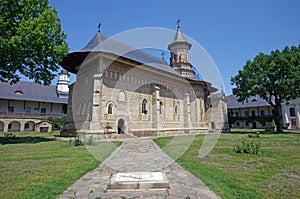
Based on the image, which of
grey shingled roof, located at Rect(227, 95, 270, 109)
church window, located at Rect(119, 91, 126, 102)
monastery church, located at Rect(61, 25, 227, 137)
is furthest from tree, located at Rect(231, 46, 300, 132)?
grey shingled roof, located at Rect(227, 95, 270, 109)

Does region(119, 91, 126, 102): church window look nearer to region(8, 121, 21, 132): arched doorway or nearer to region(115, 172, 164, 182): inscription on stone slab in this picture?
region(115, 172, 164, 182): inscription on stone slab

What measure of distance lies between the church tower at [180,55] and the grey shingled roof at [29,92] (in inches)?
919

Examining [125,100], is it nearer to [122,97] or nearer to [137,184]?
[122,97]

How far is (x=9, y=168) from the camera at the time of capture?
5.66 meters

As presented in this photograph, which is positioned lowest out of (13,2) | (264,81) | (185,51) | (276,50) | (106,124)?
(106,124)

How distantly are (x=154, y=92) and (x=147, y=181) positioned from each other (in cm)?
1839

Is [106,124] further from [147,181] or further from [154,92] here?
[147,181]

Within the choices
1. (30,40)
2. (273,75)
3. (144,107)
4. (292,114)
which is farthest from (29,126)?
(292,114)

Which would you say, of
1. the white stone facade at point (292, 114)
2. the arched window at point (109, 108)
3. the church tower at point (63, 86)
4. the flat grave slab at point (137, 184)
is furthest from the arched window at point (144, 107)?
the white stone facade at point (292, 114)

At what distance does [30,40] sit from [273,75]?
25106mm

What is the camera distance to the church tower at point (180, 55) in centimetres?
3528

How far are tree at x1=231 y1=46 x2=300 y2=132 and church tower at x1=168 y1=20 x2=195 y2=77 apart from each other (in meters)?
11.8

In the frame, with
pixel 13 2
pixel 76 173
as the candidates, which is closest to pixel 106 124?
pixel 13 2

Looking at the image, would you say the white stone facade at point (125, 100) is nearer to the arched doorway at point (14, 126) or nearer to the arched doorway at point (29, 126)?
the arched doorway at point (29, 126)
